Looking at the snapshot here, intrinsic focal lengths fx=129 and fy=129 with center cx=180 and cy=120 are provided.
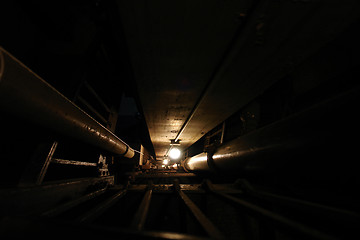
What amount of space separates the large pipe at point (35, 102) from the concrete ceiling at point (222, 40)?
100 centimetres

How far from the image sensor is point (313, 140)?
2.90 feet

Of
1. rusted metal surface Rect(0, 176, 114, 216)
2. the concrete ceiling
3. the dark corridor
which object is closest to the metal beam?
the dark corridor

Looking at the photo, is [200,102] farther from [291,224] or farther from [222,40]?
[291,224]

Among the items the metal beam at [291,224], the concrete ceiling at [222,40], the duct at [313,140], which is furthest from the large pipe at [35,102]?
the duct at [313,140]

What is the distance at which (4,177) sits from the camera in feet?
4.66

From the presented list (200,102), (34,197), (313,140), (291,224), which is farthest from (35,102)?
(200,102)

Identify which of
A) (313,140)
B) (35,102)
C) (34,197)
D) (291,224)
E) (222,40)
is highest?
(222,40)

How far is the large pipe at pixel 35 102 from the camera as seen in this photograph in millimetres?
778

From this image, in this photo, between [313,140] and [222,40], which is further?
[222,40]

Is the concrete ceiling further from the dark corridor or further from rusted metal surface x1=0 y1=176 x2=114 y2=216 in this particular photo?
rusted metal surface x1=0 y1=176 x2=114 y2=216

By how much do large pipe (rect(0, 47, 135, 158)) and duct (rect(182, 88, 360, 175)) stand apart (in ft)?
6.34

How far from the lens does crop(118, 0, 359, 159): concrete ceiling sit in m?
1.27

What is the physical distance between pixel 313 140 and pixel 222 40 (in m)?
1.38

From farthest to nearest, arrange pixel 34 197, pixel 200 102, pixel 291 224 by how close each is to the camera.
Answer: pixel 200 102 → pixel 34 197 → pixel 291 224
